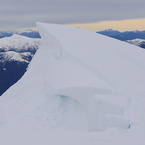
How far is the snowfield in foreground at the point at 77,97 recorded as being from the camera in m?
15.4

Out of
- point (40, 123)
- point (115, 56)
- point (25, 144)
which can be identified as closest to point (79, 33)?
point (115, 56)

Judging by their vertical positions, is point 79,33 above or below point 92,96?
above

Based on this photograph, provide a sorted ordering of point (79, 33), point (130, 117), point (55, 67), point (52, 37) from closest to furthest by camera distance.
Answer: point (130, 117) → point (55, 67) → point (52, 37) → point (79, 33)

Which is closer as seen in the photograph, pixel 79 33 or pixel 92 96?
pixel 92 96

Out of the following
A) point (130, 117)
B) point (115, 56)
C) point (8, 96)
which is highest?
point (115, 56)

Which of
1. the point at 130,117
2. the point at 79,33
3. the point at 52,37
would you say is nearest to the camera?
Result: the point at 130,117

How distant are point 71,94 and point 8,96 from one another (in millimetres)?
7832

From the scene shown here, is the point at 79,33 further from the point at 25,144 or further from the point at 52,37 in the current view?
the point at 25,144

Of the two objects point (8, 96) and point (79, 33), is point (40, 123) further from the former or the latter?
point (79, 33)

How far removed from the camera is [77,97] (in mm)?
19047

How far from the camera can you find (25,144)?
15.0 m

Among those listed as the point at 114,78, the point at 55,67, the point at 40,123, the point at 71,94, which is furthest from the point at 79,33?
the point at 40,123

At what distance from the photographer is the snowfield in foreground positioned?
50.6 feet

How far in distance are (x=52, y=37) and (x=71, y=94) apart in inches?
375
